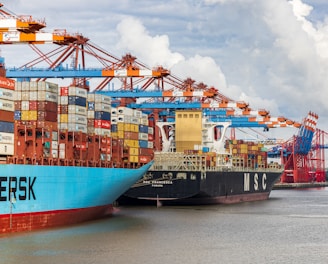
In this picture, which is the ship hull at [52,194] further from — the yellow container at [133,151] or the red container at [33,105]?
the yellow container at [133,151]

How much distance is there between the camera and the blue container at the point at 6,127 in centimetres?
3041

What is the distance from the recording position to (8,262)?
24969mm

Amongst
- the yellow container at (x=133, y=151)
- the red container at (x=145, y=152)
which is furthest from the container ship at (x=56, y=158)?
the red container at (x=145, y=152)

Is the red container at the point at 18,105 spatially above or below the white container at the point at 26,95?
below

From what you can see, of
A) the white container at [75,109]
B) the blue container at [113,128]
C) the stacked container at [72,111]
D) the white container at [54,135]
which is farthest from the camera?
the blue container at [113,128]

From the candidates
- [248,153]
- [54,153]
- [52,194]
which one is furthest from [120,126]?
[248,153]

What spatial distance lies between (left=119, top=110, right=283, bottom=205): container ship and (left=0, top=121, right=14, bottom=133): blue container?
20456mm

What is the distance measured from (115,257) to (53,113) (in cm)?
1244

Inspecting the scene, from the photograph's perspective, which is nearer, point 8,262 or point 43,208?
point 8,262

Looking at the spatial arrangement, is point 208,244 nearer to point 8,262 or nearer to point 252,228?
point 252,228

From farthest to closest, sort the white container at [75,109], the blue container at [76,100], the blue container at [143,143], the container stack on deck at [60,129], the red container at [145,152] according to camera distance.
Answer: the blue container at [143,143], the red container at [145,152], the blue container at [76,100], the white container at [75,109], the container stack on deck at [60,129]

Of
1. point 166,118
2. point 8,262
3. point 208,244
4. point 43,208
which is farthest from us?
point 166,118

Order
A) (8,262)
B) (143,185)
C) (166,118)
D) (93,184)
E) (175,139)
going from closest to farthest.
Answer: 1. (8,262)
2. (93,184)
3. (143,185)
4. (175,139)
5. (166,118)

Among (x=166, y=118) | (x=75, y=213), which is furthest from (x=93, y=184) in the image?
(x=166, y=118)
